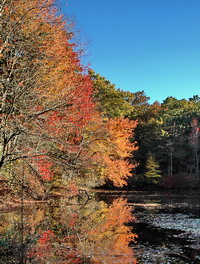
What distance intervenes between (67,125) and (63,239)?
578cm

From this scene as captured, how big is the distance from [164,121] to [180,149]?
596cm

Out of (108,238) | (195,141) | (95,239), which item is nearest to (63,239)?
(95,239)

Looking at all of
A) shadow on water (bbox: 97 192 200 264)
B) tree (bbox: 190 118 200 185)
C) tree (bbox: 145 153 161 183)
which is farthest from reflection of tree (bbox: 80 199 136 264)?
tree (bbox: 190 118 200 185)

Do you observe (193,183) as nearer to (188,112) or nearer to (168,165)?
(168,165)

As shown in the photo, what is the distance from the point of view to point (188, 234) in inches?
479

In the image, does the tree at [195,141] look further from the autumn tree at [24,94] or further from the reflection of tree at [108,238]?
the autumn tree at [24,94]

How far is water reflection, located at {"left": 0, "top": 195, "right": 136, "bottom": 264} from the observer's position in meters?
8.21

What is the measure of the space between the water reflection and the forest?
166 centimetres

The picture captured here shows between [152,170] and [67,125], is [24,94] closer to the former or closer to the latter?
[67,125]

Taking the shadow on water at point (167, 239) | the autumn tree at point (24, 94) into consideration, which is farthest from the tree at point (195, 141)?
the autumn tree at point (24, 94)

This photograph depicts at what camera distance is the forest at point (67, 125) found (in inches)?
370

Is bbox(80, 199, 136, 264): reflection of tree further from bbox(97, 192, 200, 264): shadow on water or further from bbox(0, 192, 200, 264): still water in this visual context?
bbox(97, 192, 200, 264): shadow on water

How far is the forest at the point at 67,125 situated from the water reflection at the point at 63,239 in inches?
65.2

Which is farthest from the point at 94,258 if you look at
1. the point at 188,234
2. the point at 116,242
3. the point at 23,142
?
the point at 188,234
